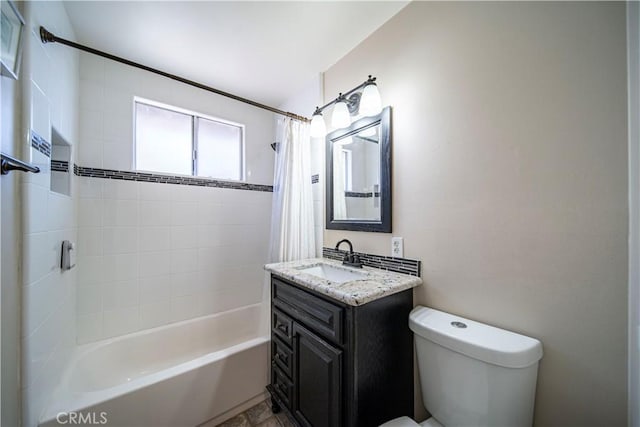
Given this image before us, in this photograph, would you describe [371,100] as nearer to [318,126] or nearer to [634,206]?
[318,126]

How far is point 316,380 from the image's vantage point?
43.2 inches

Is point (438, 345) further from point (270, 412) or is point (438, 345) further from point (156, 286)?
point (156, 286)

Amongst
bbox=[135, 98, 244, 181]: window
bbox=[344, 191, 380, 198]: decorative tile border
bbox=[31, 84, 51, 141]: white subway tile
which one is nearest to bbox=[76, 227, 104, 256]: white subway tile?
bbox=[135, 98, 244, 181]: window

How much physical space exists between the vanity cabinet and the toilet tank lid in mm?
151

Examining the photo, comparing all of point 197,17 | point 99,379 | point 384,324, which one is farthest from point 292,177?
point 99,379

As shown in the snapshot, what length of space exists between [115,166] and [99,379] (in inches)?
57.8

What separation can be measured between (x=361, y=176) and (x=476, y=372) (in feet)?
3.73

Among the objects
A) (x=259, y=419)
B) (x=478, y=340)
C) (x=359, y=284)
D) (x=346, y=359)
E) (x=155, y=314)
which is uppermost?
(x=359, y=284)

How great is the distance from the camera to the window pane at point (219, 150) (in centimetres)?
214

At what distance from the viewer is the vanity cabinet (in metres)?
0.96

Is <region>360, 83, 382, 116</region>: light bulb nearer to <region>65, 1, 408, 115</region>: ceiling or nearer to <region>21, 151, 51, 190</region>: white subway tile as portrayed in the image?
<region>65, 1, 408, 115</region>: ceiling

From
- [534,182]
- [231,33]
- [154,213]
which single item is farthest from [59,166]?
[534,182]

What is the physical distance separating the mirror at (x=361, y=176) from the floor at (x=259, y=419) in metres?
1.27

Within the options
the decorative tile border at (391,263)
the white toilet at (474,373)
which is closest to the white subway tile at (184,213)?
the decorative tile border at (391,263)
